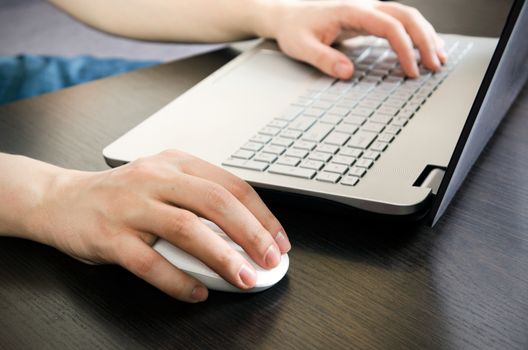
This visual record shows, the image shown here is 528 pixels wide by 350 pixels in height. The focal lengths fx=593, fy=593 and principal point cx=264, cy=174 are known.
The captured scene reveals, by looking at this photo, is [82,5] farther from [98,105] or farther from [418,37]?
[418,37]

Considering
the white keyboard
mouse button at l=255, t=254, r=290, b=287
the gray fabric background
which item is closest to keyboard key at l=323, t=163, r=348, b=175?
the white keyboard

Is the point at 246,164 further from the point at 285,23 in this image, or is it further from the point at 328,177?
the point at 285,23

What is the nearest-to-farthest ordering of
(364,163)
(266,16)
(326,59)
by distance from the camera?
(364,163) < (326,59) < (266,16)

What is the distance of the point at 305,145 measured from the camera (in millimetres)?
537

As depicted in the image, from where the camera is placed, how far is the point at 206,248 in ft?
1.33

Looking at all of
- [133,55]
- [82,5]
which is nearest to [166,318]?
[82,5]

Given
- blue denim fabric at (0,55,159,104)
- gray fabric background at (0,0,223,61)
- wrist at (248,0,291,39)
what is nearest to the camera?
wrist at (248,0,291,39)

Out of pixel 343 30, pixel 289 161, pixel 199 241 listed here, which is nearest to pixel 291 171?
pixel 289 161

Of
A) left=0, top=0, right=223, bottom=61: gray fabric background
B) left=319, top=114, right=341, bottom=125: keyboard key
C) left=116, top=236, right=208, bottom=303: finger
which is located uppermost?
left=319, top=114, right=341, bottom=125: keyboard key

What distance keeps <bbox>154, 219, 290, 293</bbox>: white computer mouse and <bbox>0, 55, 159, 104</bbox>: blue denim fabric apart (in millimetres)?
780

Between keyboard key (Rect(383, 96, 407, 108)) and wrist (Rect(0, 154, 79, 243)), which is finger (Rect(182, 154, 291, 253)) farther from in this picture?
keyboard key (Rect(383, 96, 407, 108))

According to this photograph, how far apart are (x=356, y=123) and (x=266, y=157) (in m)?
0.11

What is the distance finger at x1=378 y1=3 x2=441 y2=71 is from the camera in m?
0.70

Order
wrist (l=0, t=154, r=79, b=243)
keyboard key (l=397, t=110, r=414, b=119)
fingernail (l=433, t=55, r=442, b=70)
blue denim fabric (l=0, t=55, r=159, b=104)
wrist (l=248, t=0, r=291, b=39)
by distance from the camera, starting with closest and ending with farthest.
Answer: wrist (l=0, t=154, r=79, b=243) < keyboard key (l=397, t=110, r=414, b=119) < fingernail (l=433, t=55, r=442, b=70) < wrist (l=248, t=0, r=291, b=39) < blue denim fabric (l=0, t=55, r=159, b=104)
